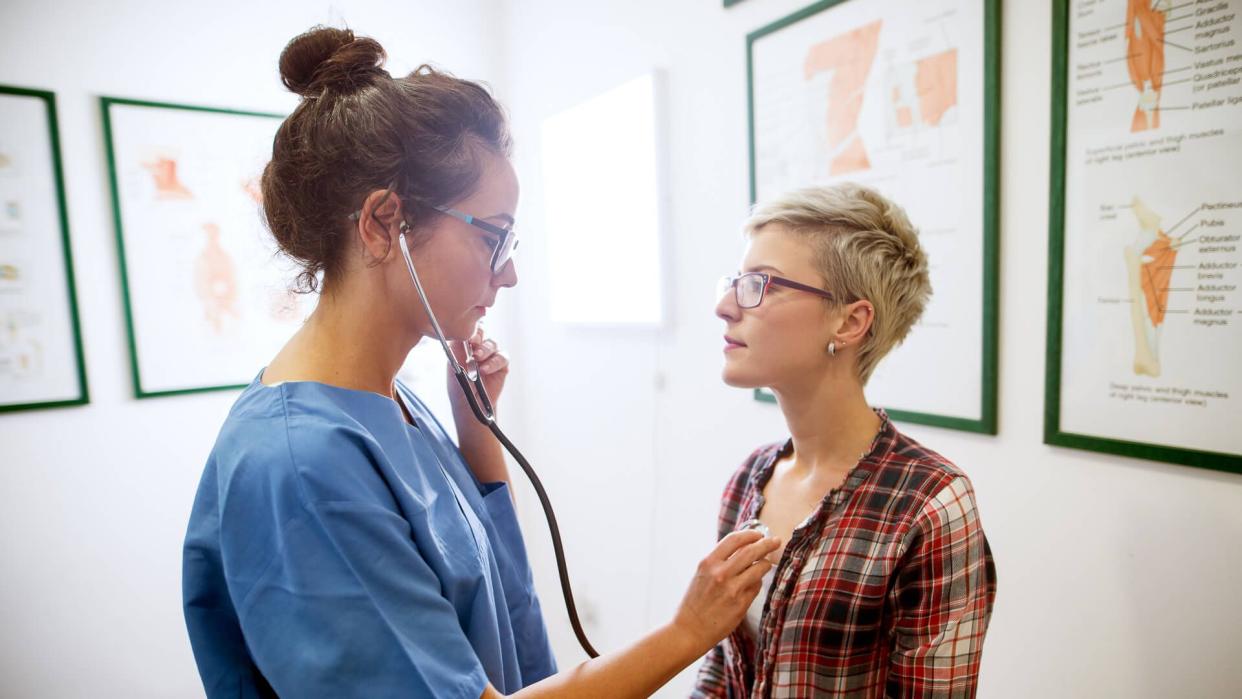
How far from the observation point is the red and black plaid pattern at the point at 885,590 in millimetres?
854

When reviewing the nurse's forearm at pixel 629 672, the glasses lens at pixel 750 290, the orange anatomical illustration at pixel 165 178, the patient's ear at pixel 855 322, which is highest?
the orange anatomical illustration at pixel 165 178

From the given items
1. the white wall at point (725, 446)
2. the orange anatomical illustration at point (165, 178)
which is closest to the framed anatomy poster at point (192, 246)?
the orange anatomical illustration at point (165, 178)

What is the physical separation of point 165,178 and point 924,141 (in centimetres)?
214

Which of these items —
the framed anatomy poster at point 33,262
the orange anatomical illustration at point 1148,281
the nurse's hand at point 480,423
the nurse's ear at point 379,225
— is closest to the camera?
the nurse's ear at point 379,225

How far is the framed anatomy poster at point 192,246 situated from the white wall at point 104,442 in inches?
1.9

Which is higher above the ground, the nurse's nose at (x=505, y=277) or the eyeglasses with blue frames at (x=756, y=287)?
the nurse's nose at (x=505, y=277)

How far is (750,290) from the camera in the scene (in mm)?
1066

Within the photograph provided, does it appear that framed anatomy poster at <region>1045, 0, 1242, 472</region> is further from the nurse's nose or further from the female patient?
the nurse's nose

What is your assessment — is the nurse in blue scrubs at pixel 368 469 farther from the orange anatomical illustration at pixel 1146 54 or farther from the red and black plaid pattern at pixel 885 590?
the orange anatomical illustration at pixel 1146 54

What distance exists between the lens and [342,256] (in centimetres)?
81

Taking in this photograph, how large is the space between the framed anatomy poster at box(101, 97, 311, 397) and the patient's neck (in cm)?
156

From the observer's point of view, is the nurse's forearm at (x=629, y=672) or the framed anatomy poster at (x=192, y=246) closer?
the nurse's forearm at (x=629, y=672)

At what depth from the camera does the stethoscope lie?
2.60 feet

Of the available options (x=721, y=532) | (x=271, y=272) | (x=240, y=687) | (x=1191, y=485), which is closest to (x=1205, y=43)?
(x=1191, y=485)
